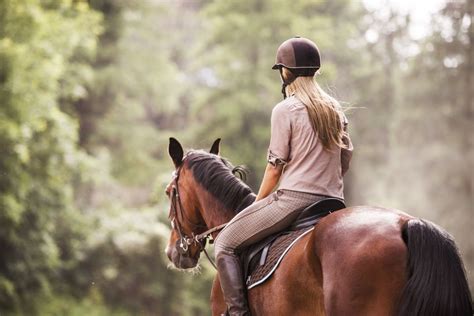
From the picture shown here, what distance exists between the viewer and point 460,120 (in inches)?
1070

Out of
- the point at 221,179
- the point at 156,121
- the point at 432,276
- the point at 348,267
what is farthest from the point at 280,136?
the point at 156,121

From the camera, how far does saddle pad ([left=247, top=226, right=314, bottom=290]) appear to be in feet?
16.1

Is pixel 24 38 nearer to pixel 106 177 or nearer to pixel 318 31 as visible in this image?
pixel 106 177

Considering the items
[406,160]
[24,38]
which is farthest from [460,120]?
[24,38]

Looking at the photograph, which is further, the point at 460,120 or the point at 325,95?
the point at 460,120

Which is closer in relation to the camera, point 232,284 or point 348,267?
point 348,267

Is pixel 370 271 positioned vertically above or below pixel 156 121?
above

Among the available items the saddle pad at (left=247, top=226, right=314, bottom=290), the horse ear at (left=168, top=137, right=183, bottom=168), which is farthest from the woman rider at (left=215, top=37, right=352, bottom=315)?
the horse ear at (left=168, top=137, right=183, bottom=168)

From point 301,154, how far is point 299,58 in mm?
681

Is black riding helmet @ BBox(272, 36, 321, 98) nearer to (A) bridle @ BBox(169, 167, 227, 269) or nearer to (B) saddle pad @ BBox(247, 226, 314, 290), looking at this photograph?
(B) saddle pad @ BBox(247, 226, 314, 290)

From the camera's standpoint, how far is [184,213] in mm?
6375

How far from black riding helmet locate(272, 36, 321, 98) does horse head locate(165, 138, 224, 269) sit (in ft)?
4.54

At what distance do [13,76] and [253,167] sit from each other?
935 centimetres

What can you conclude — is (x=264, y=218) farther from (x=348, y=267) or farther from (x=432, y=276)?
(x=432, y=276)
